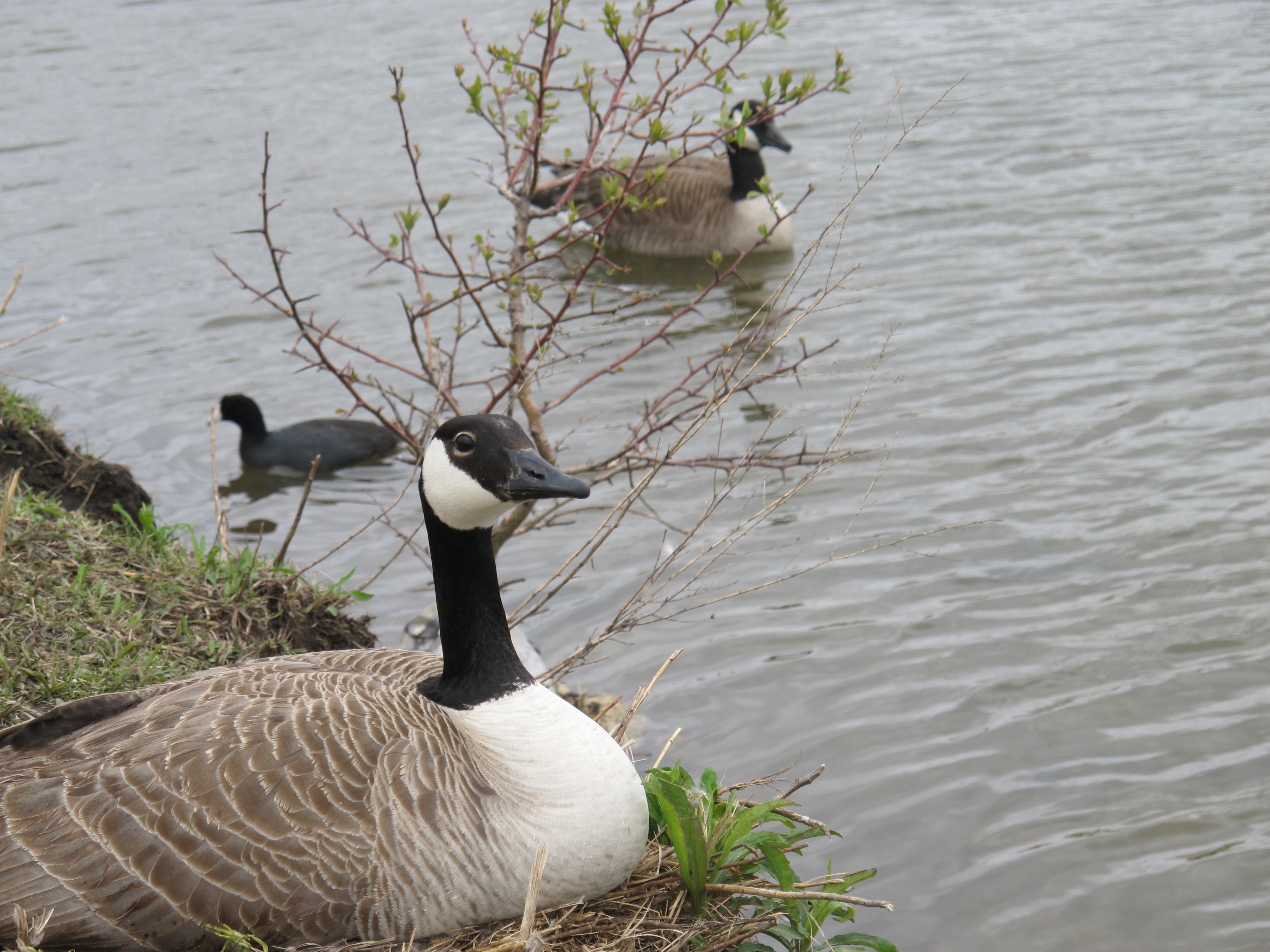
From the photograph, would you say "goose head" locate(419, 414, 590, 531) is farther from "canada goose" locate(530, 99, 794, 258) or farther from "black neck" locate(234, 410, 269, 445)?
"canada goose" locate(530, 99, 794, 258)

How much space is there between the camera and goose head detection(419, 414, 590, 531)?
361cm

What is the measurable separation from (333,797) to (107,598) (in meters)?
2.24

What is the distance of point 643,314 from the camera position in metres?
11.8

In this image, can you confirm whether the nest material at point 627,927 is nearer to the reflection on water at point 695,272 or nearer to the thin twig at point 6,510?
the thin twig at point 6,510

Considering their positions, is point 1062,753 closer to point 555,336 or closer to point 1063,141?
point 555,336

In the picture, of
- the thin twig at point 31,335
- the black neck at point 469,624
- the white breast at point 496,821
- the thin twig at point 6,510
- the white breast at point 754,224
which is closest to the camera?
the white breast at point 496,821

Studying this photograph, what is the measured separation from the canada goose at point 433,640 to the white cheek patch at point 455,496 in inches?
88.0

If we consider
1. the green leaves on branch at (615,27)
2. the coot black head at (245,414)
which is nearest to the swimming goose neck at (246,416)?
the coot black head at (245,414)

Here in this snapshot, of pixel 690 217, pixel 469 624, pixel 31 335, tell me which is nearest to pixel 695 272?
pixel 690 217

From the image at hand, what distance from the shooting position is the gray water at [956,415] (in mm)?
5332

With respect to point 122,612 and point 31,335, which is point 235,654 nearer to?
point 122,612

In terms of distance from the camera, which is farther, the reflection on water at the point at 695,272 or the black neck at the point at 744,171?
the black neck at the point at 744,171

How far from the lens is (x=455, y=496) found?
149 inches

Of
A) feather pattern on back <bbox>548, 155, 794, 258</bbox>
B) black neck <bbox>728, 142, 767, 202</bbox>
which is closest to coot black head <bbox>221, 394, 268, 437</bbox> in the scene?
feather pattern on back <bbox>548, 155, 794, 258</bbox>
